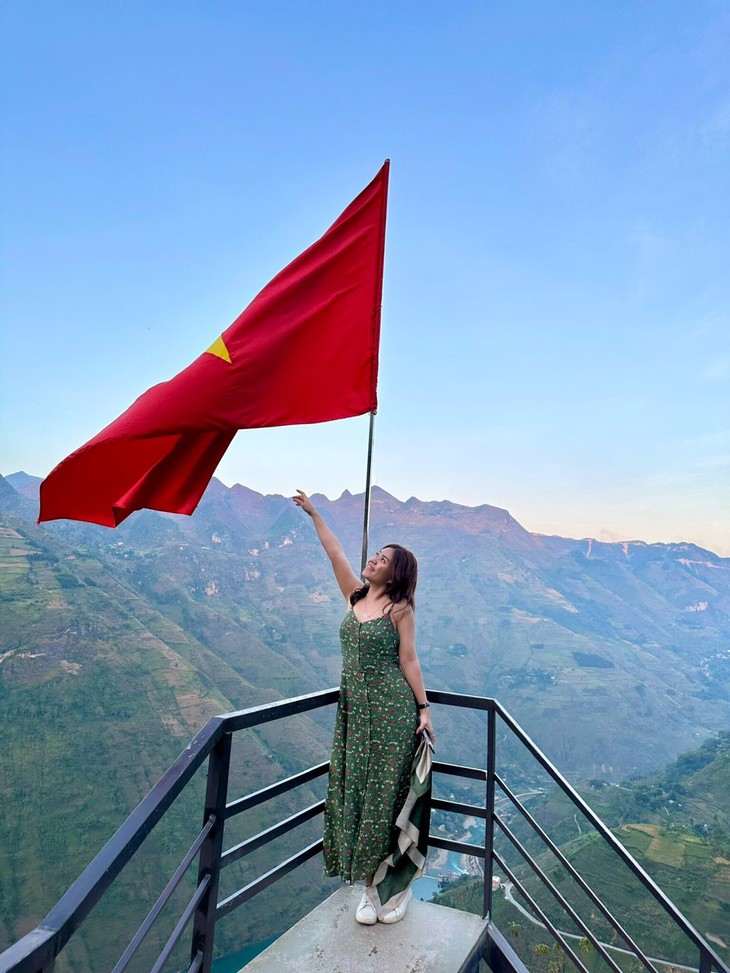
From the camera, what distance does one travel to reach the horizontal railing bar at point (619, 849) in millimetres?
2295

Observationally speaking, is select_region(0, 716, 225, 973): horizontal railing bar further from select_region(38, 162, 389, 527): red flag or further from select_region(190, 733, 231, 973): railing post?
select_region(38, 162, 389, 527): red flag

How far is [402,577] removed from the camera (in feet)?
9.13

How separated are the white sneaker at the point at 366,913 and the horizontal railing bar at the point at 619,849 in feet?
3.29

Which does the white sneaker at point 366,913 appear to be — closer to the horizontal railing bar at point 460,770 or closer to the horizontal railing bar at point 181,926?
the horizontal railing bar at point 460,770

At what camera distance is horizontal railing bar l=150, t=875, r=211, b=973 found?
1685mm

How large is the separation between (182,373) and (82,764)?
75401 mm

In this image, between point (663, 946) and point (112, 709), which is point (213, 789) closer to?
point (663, 946)

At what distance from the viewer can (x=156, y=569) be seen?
13138 centimetres

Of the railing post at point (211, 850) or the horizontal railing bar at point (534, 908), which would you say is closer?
the railing post at point (211, 850)

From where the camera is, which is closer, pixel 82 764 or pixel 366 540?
pixel 366 540

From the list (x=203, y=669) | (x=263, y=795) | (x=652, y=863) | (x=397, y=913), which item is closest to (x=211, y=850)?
(x=263, y=795)

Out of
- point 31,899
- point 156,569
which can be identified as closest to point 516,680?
point 156,569

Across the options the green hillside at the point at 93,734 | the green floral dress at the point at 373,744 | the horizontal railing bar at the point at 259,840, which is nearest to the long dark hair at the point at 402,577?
the green floral dress at the point at 373,744

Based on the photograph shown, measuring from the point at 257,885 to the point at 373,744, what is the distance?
710 mm
